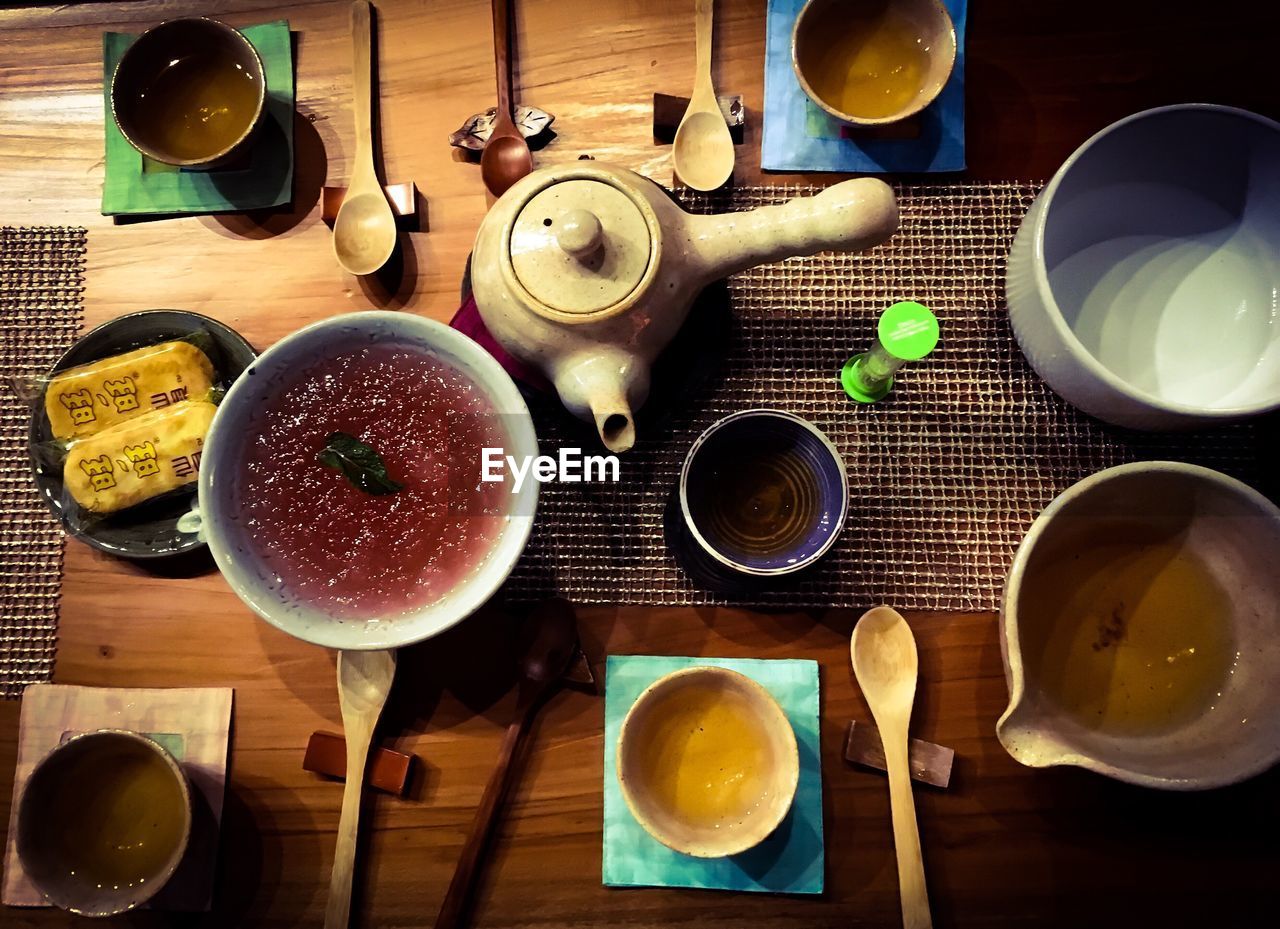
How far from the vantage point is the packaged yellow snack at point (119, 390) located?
1089 mm

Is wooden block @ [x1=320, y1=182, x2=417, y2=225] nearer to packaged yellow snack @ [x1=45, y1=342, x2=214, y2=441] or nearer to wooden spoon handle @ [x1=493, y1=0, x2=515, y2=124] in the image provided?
wooden spoon handle @ [x1=493, y1=0, x2=515, y2=124]

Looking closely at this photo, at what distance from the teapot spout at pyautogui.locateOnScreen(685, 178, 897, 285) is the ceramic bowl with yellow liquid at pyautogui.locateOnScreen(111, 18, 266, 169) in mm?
691

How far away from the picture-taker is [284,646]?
113 centimetres

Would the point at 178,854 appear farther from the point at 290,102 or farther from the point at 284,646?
the point at 290,102

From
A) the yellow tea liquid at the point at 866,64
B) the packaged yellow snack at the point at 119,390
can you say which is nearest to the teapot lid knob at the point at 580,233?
the yellow tea liquid at the point at 866,64

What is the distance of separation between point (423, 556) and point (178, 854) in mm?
472

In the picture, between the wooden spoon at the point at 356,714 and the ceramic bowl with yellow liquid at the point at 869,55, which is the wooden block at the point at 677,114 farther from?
the wooden spoon at the point at 356,714

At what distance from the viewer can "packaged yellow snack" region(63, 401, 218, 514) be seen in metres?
1.07

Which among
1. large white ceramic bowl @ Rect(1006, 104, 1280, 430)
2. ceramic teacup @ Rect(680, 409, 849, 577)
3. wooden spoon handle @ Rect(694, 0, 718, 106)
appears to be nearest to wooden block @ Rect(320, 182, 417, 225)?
wooden spoon handle @ Rect(694, 0, 718, 106)

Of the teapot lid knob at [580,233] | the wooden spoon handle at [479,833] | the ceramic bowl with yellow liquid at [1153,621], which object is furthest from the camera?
the wooden spoon handle at [479,833]

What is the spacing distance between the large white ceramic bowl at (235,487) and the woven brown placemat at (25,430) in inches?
18.1

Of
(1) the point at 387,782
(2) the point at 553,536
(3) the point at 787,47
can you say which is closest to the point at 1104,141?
(3) the point at 787,47

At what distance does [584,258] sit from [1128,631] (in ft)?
2.82

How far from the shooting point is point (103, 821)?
103 cm
